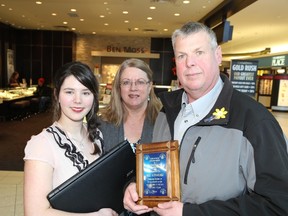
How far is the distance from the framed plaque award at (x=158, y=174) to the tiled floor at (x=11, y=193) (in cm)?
283

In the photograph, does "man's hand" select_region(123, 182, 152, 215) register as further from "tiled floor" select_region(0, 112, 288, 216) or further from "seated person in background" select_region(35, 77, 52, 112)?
"seated person in background" select_region(35, 77, 52, 112)

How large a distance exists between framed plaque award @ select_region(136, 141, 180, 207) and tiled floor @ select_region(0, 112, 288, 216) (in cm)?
283

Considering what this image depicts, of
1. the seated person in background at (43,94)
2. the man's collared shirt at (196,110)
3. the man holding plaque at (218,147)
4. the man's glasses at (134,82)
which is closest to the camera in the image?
the man holding plaque at (218,147)

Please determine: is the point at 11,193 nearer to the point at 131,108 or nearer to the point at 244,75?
the point at 131,108

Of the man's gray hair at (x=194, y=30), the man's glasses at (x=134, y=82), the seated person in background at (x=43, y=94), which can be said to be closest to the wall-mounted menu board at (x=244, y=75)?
the man's glasses at (x=134, y=82)

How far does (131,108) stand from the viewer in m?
2.35

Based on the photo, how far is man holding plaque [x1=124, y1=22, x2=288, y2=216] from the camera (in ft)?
3.79

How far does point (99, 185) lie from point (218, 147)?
22.0 inches

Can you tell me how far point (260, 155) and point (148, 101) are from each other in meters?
1.40

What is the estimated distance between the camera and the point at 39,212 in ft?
4.23

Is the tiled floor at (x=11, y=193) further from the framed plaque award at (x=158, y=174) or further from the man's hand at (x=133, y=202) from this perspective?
the framed plaque award at (x=158, y=174)

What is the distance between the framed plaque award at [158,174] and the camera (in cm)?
120

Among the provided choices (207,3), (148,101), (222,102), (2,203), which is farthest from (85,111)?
(207,3)

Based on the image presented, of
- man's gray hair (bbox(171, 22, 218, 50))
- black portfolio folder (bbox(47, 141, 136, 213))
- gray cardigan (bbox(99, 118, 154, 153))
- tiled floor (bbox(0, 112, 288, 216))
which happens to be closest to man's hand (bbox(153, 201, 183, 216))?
black portfolio folder (bbox(47, 141, 136, 213))
